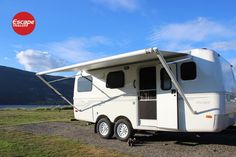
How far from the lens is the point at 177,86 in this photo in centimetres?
1076

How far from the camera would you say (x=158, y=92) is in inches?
468

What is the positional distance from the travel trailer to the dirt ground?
57 centimetres

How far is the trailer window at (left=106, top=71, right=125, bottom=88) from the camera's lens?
13375 millimetres

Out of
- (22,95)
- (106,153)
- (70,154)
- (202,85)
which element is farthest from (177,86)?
(22,95)

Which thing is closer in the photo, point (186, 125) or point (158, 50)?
point (158, 50)

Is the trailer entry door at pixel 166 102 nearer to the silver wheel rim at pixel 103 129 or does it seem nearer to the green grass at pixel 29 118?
the silver wheel rim at pixel 103 129

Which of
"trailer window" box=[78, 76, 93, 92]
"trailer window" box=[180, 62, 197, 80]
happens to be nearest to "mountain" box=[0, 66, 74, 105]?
"trailer window" box=[78, 76, 93, 92]

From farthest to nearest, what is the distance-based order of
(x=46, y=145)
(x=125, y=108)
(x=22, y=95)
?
(x=22, y=95) < (x=125, y=108) < (x=46, y=145)

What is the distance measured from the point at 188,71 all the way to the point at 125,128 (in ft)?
10.6

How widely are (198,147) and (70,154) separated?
3903mm

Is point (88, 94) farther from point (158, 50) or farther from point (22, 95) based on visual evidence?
point (22, 95)

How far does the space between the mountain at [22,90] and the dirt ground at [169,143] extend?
4796 inches

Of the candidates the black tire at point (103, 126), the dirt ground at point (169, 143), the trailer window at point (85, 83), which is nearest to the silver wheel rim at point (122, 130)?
the dirt ground at point (169, 143)

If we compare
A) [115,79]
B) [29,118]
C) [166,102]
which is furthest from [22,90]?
[166,102]
